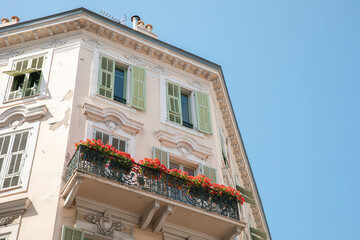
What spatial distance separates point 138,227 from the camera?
13805 mm

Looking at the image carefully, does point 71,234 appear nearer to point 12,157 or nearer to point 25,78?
point 12,157

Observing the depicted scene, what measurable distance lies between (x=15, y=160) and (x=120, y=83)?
4.78m

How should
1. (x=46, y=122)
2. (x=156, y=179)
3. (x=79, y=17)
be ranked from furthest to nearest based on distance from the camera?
(x=79, y=17) < (x=46, y=122) < (x=156, y=179)

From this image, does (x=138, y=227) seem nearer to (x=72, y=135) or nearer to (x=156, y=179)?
(x=156, y=179)

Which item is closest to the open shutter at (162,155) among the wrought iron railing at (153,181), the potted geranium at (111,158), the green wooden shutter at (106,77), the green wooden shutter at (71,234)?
the wrought iron railing at (153,181)

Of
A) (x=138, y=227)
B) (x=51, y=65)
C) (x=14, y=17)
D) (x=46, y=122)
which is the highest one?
(x=14, y=17)

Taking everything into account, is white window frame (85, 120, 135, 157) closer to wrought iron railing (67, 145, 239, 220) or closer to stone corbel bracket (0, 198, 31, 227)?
wrought iron railing (67, 145, 239, 220)

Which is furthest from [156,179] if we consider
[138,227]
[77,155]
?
[77,155]

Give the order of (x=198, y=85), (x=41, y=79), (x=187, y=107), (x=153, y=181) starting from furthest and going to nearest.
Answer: (x=198, y=85) → (x=187, y=107) → (x=41, y=79) → (x=153, y=181)

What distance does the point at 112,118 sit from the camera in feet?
53.2

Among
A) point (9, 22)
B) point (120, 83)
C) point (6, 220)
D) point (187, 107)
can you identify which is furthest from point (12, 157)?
point (9, 22)

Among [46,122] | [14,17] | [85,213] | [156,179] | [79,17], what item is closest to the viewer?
[85,213]

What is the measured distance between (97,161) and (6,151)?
3.13m

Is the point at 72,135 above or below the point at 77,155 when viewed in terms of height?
above
